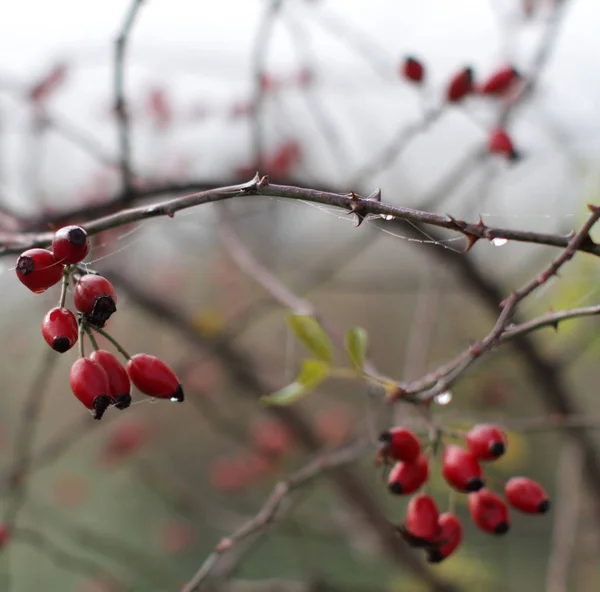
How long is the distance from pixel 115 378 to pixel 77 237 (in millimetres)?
174

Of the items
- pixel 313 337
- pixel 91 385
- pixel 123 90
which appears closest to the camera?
pixel 91 385

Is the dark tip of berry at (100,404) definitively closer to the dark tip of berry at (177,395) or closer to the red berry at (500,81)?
the dark tip of berry at (177,395)

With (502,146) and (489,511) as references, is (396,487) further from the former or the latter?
(502,146)

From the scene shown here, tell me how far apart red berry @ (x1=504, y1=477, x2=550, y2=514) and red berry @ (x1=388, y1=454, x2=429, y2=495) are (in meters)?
0.15

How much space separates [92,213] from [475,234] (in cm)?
88

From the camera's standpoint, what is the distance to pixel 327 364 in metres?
0.97

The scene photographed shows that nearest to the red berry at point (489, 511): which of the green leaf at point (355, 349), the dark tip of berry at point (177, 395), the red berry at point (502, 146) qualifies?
the green leaf at point (355, 349)

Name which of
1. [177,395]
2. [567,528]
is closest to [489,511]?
[177,395]

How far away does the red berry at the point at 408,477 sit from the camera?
85 cm

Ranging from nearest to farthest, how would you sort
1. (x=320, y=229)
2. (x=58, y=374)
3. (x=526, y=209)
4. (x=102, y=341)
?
(x=102, y=341) → (x=526, y=209) → (x=320, y=229) → (x=58, y=374)

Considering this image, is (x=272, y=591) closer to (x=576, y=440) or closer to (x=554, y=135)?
(x=576, y=440)

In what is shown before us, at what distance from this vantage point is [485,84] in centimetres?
140

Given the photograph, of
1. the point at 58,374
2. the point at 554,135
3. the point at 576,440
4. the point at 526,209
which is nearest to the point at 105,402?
the point at 576,440

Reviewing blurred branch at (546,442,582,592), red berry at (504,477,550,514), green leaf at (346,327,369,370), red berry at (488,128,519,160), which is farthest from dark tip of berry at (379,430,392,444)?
blurred branch at (546,442,582,592)
